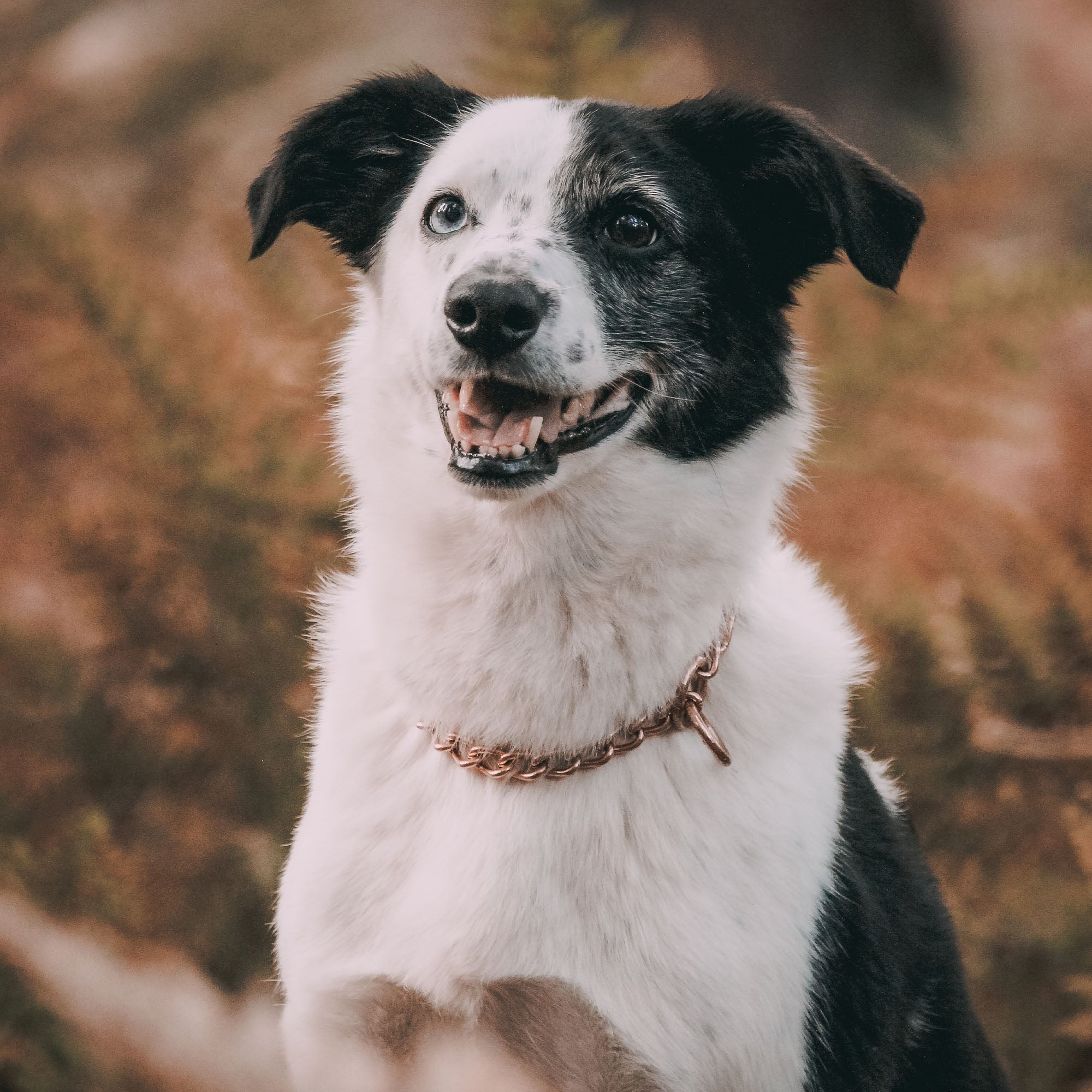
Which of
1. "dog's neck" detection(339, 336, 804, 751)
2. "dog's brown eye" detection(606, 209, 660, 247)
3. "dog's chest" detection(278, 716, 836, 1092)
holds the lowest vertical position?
"dog's chest" detection(278, 716, 836, 1092)

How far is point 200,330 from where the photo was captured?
3.12m

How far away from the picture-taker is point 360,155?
2.05 m

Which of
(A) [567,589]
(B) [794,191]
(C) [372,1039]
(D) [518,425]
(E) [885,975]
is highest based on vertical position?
(B) [794,191]

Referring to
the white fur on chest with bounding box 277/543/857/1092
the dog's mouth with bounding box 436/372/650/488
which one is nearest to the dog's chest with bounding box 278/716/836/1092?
the white fur on chest with bounding box 277/543/857/1092

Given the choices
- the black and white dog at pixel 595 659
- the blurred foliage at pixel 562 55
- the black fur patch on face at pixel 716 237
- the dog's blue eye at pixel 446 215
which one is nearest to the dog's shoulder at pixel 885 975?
the black and white dog at pixel 595 659

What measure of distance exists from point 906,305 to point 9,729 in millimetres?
2721

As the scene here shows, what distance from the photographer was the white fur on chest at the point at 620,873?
1543 mm

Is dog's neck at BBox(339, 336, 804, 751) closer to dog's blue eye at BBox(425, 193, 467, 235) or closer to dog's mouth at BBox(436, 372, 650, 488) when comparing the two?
dog's mouth at BBox(436, 372, 650, 488)

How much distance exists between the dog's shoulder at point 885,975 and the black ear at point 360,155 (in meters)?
1.27

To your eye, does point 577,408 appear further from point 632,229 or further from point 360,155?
point 360,155

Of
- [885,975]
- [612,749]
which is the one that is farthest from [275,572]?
[885,975]

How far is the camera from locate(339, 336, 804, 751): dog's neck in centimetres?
172

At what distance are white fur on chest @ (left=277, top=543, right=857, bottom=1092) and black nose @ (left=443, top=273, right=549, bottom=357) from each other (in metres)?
0.61

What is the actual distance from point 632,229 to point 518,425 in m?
0.38
